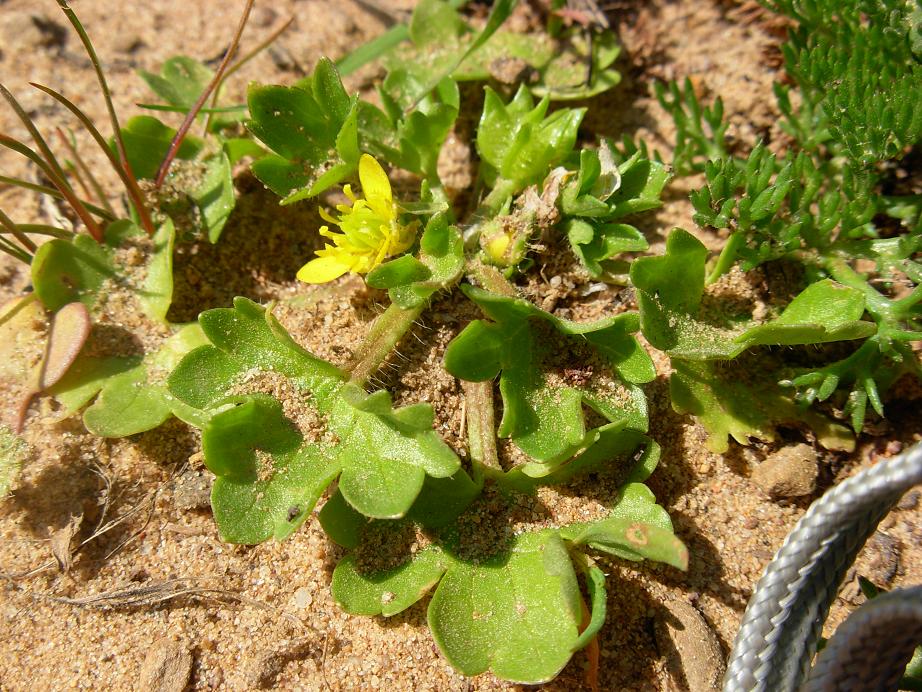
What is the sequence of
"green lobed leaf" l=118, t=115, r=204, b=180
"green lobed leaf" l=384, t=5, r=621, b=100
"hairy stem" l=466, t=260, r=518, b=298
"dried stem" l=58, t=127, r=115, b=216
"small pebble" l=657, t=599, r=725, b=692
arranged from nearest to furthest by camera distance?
"small pebble" l=657, t=599, r=725, b=692, "hairy stem" l=466, t=260, r=518, b=298, "green lobed leaf" l=118, t=115, r=204, b=180, "dried stem" l=58, t=127, r=115, b=216, "green lobed leaf" l=384, t=5, r=621, b=100

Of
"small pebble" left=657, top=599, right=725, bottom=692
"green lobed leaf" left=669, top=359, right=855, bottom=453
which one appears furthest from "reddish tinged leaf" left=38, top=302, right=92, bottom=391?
"small pebble" left=657, top=599, right=725, bottom=692

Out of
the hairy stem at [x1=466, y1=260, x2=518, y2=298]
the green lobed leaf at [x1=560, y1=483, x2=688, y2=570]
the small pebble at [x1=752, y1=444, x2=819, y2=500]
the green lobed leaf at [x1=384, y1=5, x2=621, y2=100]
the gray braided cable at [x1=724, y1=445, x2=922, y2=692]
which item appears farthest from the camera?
the green lobed leaf at [x1=384, y1=5, x2=621, y2=100]

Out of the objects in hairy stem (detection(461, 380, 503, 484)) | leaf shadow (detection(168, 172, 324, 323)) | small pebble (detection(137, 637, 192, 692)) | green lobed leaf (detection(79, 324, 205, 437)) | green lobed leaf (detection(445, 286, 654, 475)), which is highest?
leaf shadow (detection(168, 172, 324, 323))

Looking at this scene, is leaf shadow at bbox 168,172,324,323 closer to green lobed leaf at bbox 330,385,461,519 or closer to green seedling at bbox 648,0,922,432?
green lobed leaf at bbox 330,385,461,519

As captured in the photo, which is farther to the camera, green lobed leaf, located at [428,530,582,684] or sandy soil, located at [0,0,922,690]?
sandy soil, located at [0,0,922,690]

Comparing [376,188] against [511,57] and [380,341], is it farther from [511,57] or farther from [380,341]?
[511,57]

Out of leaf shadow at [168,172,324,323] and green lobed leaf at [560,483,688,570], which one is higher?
leaf shadow at [168,172,324,323]

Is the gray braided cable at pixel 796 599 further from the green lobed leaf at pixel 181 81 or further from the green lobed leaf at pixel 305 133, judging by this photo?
the green lobed leaf at pixel 181 81

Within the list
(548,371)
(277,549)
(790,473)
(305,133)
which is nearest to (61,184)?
(305,133)
